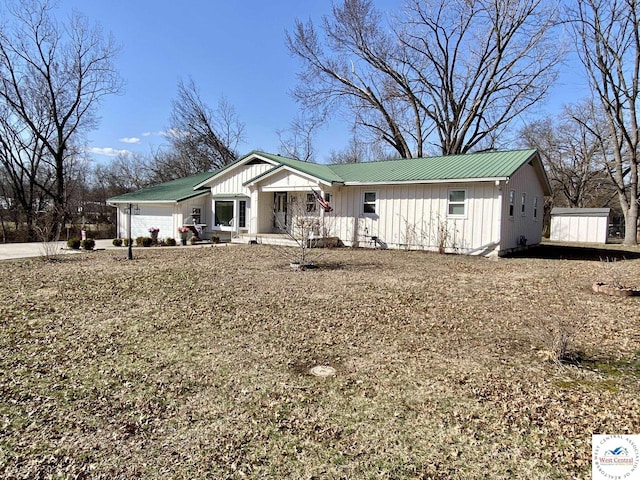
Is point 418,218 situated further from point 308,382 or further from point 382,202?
point 308,382

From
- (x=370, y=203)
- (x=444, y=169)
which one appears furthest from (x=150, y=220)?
(x=444, y=169)

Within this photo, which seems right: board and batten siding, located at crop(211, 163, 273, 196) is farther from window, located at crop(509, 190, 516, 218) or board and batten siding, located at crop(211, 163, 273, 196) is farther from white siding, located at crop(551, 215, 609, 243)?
white siding, located at crop(551, 215, 609, 243)

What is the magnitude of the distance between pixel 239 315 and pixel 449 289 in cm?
431

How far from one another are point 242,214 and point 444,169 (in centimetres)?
995

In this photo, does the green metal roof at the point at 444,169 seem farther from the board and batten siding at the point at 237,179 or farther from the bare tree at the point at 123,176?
the bare tree at the point at 123,176

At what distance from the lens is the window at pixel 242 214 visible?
19263 millimetres

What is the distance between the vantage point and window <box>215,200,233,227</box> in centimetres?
1998

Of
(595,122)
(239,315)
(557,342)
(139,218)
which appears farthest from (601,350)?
(595,122)

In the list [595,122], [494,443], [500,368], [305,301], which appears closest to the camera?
[494,443]

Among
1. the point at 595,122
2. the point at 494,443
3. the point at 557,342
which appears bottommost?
the point at 494,443

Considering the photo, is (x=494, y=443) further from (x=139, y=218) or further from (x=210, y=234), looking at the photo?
(x=139, y=218)

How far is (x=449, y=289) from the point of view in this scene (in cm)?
781

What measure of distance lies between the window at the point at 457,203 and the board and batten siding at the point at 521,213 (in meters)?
1.28

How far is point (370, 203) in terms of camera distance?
15977 mm
